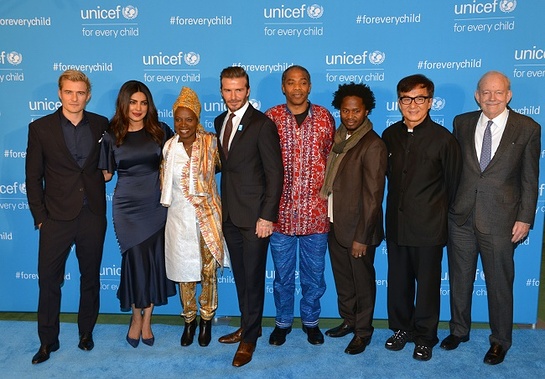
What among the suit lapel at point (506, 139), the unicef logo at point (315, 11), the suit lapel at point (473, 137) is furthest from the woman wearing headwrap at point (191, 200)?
the suit lapel at point (506, 139)

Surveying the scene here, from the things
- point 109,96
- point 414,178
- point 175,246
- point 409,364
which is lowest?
point 409,364

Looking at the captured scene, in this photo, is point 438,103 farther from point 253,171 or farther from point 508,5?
point 253,171

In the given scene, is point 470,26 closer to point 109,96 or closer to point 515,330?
point 515,330

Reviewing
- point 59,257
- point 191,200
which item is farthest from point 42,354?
point 191,200

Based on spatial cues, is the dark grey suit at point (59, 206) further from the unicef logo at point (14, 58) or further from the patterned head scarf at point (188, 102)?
the unicef logo at point (14, 58)

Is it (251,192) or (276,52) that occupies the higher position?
(276,52)

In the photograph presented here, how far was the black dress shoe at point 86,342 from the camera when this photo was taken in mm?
3623

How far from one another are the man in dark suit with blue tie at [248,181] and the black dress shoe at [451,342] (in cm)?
137

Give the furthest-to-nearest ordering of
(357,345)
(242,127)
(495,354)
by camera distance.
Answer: (357,345) < (495,354) < (242,127)

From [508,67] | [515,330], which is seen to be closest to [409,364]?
[515,330]

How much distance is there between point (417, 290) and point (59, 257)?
2474 mm

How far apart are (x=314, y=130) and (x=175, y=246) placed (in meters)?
1.24

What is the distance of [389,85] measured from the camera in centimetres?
389

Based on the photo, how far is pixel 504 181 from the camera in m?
3.24
